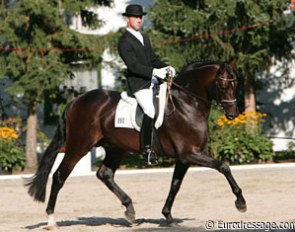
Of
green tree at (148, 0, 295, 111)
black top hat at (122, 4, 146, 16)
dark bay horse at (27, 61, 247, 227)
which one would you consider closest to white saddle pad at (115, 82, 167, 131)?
dark bay horse at (27, 61, 247, 227)

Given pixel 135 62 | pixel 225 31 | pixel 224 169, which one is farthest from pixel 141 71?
pixel 225 31

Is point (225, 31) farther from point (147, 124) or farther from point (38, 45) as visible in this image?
point (147, 124)

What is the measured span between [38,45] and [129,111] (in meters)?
10.4

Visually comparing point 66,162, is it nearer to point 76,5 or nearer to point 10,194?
point 10,194

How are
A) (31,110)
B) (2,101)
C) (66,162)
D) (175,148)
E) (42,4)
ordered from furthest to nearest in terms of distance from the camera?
(2,101)
(31,110)
(42,4)
(66,162)
(175,148)

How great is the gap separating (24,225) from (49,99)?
11040 millimetres

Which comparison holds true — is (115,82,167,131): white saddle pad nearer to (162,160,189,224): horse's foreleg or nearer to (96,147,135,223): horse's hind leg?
(162,160,189,224): horse's foreleg

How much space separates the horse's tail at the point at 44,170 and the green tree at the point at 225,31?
917cm

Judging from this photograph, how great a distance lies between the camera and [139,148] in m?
11.3

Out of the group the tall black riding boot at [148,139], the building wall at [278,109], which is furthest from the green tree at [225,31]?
the tall black riding boot at [148,139]

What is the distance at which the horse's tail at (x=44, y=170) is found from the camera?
39.1 ft

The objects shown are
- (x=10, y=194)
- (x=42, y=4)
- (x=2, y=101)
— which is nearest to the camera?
(x=10, y=194)

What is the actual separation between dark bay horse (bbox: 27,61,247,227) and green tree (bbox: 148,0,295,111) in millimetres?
9368

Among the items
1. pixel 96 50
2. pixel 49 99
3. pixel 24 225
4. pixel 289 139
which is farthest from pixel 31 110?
pixel 24 225
